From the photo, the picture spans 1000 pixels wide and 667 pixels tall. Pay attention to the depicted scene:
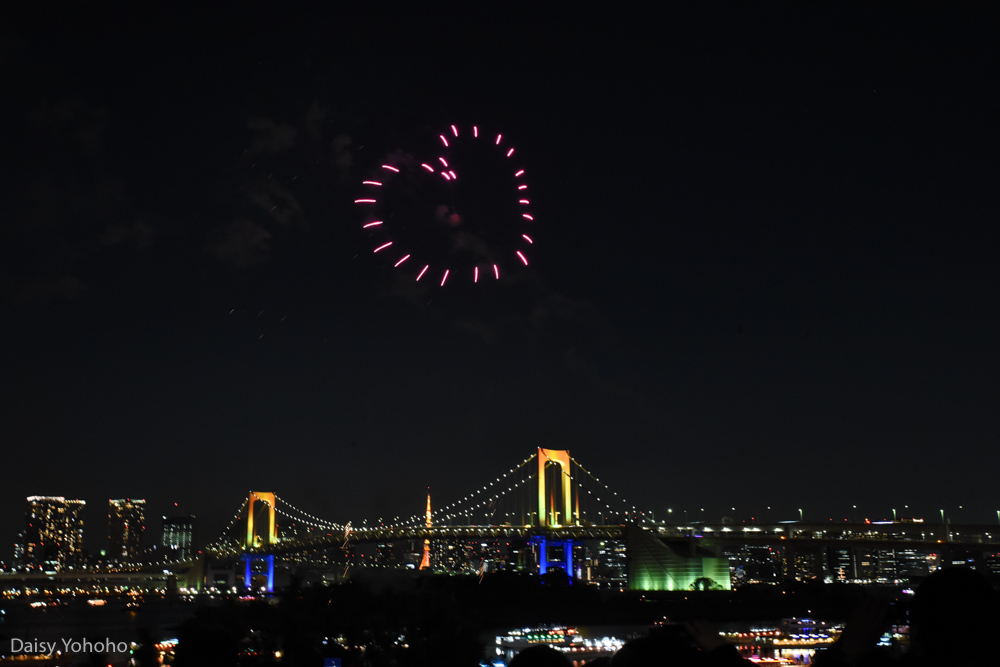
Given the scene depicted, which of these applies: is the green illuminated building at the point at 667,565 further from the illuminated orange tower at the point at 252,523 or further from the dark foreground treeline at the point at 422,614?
the illuminated orange tower at the point at 252,523

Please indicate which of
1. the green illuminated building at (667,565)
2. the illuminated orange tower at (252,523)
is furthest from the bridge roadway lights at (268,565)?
the green illuminated building at (667,565)

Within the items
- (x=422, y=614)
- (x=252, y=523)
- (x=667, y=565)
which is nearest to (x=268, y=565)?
(x=252, y=523)

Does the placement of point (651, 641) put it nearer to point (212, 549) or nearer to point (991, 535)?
→ point (991, 535)

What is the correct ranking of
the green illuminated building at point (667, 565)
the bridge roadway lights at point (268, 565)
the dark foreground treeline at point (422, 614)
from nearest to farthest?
the dark foreground treeline at point (422, 614), the green illuminated building at point (667, 565), the bridge roadway lights at point (268, 565)

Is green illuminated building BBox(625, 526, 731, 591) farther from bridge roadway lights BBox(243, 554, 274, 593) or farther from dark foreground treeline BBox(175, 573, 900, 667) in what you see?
bridge roadway lights BBox(243, 554, 274, 593)

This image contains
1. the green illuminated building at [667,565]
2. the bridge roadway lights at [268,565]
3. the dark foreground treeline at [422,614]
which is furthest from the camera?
the bridge roadway lights at [268,565]

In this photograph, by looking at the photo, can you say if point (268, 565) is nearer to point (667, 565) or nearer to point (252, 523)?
point (252, 523)

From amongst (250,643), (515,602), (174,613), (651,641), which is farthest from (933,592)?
(174,613)
